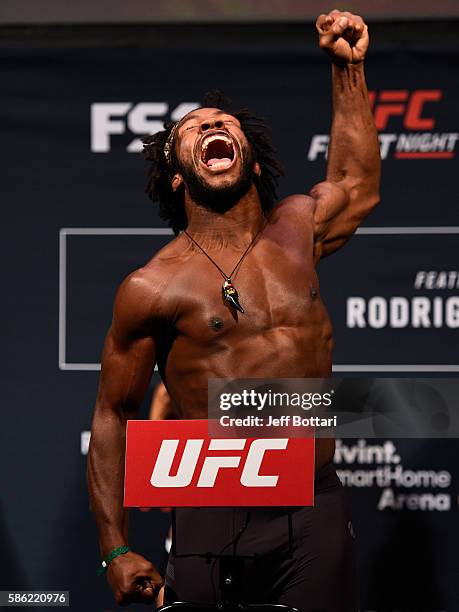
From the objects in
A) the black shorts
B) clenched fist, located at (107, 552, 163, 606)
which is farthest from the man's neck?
clenched fist, located at (107, 552, 163, 606)

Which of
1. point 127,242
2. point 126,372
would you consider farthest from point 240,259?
point 127,242

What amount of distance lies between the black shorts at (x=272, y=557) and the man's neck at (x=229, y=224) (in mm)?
523

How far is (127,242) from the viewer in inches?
125

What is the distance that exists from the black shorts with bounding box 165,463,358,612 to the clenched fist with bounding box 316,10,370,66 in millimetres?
857

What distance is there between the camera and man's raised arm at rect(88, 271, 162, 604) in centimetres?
217

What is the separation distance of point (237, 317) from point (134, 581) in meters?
0.51

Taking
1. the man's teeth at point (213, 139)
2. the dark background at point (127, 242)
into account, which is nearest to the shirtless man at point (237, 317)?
the man's teeth at point (213, 139)

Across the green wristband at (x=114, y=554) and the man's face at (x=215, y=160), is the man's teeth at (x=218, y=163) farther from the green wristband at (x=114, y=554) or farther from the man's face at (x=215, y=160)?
the green wristband at (x=114, y=554)

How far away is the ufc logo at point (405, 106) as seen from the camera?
122 inches

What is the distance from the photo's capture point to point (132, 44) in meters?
3.20

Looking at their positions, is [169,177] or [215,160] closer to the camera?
[215,160]

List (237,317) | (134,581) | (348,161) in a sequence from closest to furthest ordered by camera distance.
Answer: (134,581)
(237,317)
(348,161)

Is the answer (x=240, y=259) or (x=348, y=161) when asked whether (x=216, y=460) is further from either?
(x=348, y=161)

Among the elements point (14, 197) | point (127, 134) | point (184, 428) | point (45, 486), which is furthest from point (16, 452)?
point (184, 428)
